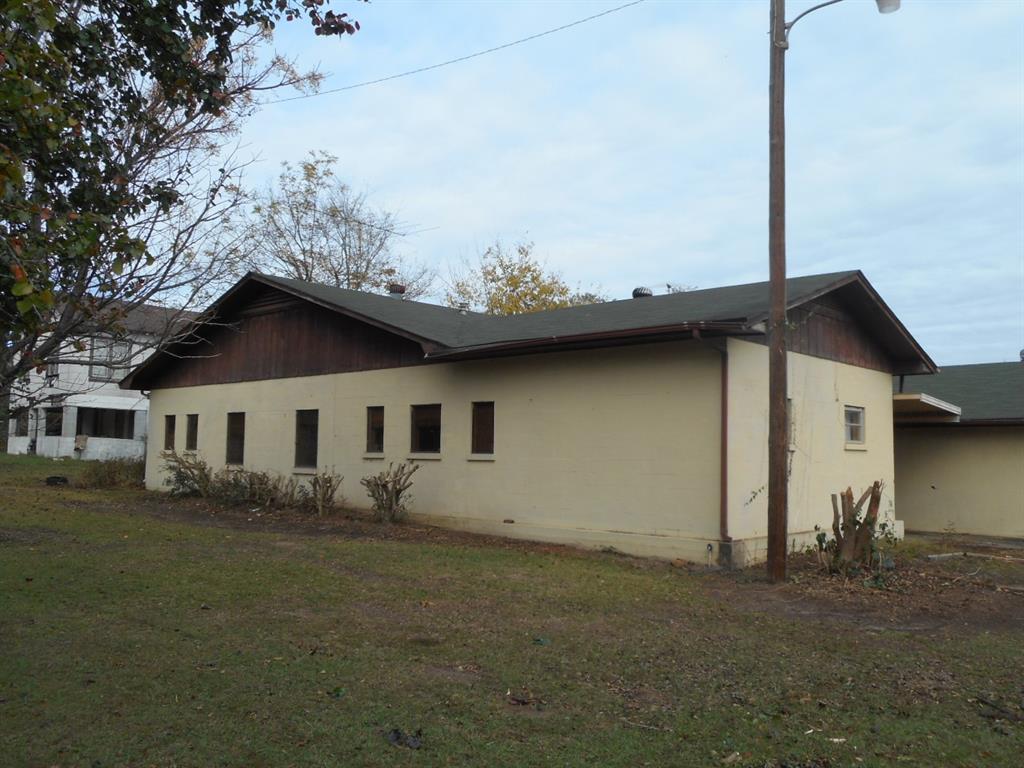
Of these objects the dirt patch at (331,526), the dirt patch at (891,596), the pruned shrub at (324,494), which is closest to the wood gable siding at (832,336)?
the dirt patch at (891,596)

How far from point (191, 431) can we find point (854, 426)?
16128 mm

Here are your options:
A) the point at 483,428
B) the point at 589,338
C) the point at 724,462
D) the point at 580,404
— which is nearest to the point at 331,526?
the point at 483,428

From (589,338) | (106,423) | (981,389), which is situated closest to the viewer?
(589,338)

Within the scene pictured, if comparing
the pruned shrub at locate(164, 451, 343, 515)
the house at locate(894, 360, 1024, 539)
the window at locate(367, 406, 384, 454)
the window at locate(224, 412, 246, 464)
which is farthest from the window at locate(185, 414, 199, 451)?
the house at locate(894, 360, 1024, 539)

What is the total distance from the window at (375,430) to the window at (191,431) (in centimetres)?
709

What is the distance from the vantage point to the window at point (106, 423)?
4009 cm

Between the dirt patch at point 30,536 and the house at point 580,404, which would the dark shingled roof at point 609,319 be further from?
the dirt patch at point 30,536

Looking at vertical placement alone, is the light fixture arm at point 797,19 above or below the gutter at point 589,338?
above

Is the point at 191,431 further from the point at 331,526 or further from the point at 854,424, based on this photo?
the point at 854,424

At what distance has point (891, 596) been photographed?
1052 cm

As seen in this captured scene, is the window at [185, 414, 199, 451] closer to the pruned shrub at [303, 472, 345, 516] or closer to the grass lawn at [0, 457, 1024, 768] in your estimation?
the pruned shrub at [303, 472, 345, 516]

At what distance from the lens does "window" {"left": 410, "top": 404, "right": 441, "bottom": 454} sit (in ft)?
54.9

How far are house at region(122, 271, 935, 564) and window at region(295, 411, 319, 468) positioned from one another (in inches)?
1.7

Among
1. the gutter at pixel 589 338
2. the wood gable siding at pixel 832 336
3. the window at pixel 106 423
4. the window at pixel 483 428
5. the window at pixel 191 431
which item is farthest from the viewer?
the window at pixel 106 423
